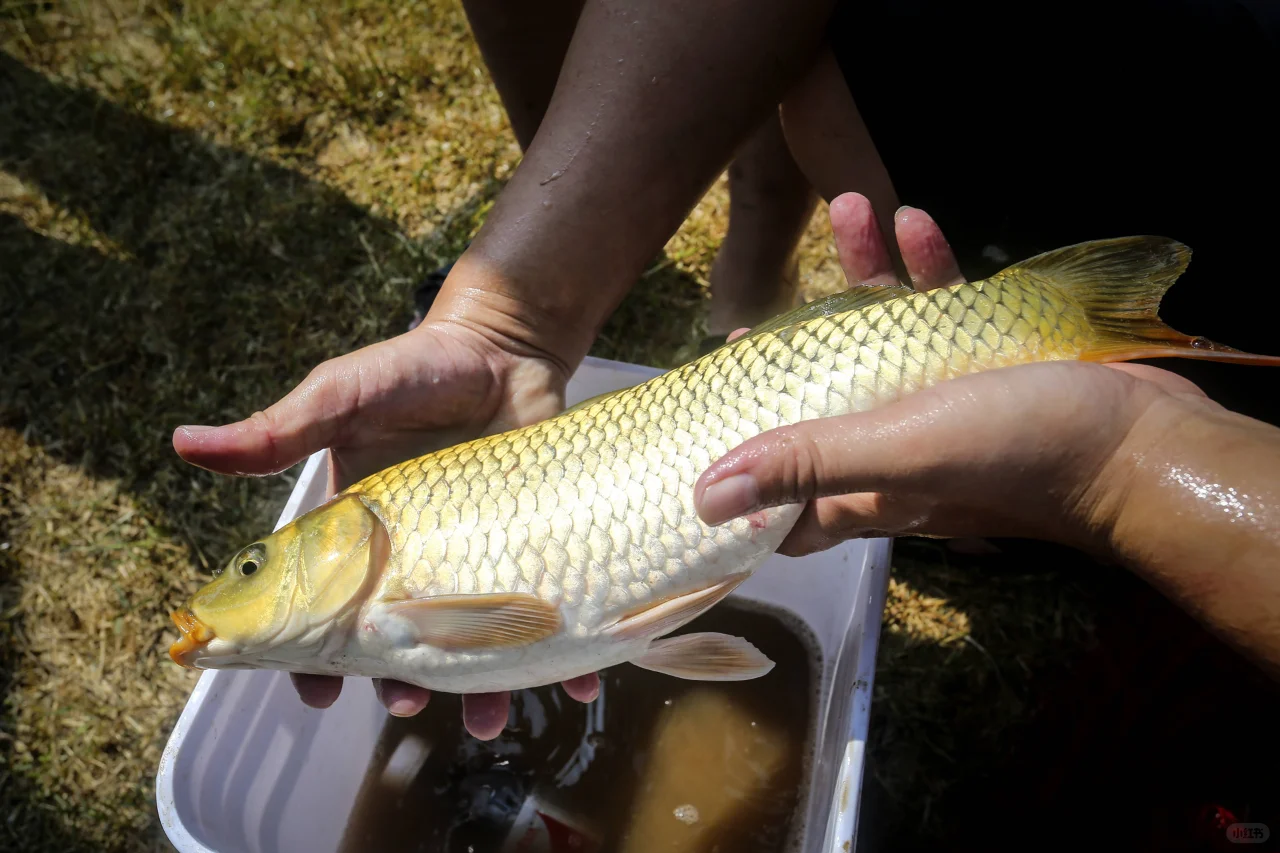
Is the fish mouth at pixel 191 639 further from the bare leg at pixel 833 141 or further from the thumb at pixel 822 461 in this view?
the bare leg at pixel 833 141

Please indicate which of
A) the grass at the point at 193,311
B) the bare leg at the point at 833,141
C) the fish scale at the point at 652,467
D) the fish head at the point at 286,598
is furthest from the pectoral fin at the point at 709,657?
the bare leg at the point at 833,141

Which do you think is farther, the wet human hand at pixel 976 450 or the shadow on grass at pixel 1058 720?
the shadow on grass at pixel 1058 720

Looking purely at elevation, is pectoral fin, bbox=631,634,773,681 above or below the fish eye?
below

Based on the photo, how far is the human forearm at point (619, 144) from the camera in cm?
197

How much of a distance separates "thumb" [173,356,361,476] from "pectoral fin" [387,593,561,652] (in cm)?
45

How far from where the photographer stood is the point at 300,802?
6.80ft

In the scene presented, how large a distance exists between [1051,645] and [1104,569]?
0.27 meters

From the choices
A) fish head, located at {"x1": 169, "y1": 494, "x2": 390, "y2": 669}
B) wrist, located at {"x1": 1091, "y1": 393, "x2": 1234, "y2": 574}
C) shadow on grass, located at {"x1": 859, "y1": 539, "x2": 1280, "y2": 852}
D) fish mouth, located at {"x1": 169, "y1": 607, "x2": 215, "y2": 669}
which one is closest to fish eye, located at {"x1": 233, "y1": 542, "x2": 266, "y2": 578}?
fish head, located at {"x1": 169, "y1": 494, "x2": 390, "y2": 669}

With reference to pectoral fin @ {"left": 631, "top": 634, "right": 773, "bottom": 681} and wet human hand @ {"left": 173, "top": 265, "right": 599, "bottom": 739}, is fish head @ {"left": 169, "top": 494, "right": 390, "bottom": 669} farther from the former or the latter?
pectoral fin @ {"left": 631, "top": 634, "right": 773, "bottom": 681}

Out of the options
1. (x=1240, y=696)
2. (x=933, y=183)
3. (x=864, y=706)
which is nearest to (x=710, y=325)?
(x=933, y=183)

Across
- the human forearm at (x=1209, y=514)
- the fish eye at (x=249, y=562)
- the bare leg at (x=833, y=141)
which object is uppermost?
the bare leg at (x=833, y=141)

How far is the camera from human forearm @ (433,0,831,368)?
197cm

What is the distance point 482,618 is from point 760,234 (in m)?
1.71

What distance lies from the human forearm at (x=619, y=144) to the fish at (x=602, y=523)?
564mm
